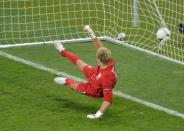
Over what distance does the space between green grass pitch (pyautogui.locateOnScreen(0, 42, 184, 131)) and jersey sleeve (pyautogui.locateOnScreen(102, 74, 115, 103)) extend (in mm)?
261

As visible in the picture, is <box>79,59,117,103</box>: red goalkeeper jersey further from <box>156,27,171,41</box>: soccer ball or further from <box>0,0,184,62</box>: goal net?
<box>156,27,171,41</box>: soccer ball

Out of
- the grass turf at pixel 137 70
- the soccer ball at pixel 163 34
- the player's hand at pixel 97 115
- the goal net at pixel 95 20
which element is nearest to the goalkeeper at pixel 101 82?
the player's hand at pixel 97 115

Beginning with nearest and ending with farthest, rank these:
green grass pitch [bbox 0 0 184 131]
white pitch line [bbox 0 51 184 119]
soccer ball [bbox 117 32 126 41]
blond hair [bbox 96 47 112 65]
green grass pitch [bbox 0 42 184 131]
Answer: green grass pitch [bbox 0 42 184 131] < green grass pitch [bbox 0 0 184 131] < blond hair [bbox 96 47 112 65] < white pitch line [bbox 0 51 184 119] < soccer ball [bbox 117 32 126 41]

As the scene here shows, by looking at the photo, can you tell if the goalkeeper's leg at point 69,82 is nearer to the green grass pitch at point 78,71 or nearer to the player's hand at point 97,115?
the green grass pitch at point 78,71

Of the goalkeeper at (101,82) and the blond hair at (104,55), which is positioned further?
the blond hair at (104,55)

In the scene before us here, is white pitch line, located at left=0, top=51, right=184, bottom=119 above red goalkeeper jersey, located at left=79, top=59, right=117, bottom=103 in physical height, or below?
below

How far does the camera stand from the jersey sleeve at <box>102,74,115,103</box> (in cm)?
778

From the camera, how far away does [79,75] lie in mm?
9992

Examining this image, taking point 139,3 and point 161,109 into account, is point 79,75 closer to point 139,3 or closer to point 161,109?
point 161,109

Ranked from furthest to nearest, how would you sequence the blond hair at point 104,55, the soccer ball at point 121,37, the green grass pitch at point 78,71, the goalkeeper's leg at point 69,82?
the soccer ball at point 121,37, the goalkeeper's leg at point 69,82, the blond hair at point 104,55, the green grass pitch at point 78,71

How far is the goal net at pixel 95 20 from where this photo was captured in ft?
40.0

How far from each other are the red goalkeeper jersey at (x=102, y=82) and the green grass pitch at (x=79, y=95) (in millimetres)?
242

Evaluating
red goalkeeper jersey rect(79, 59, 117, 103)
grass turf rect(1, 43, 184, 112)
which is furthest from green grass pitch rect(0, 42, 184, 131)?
red goalkeeper jersey rect(79, 59, 117, 103)

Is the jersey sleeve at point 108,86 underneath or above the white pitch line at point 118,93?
above
